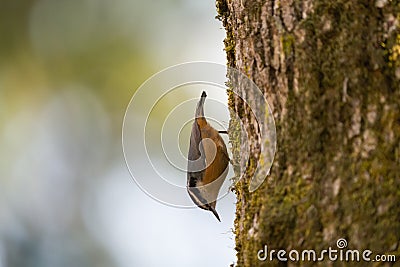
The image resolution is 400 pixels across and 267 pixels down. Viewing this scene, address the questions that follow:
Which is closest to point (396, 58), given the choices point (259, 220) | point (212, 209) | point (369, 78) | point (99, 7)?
point (369, 78)

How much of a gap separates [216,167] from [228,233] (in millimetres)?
288

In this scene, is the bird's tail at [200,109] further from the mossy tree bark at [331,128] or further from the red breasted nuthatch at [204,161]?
the mossy tree bark at [331,128]

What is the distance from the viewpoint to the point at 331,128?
1.61 m

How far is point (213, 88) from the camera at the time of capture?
84.9 inches

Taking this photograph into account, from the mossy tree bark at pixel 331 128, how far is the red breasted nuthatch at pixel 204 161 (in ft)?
1.64

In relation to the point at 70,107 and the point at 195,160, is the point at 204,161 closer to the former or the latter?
the point at 195,160

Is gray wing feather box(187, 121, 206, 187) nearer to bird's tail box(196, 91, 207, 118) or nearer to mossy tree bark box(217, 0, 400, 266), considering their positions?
bird's tail box(196, 91, 207, 118)

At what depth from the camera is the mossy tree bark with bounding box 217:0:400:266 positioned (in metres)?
1.54

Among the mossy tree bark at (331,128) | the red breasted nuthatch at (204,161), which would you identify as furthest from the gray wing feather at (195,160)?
the mossy tree bark at (331,128)

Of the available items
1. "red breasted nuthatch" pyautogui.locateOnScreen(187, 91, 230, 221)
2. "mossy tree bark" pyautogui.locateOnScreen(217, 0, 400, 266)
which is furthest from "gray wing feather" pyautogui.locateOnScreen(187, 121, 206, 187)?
"mossy tree bark" pyautogui.locateOnScreen(217, 0, 400, 266)

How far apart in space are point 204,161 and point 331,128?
2.72 ft

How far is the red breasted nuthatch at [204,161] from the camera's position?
2305mm

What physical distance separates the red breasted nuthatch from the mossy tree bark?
50cm

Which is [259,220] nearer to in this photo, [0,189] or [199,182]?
[199,182]
